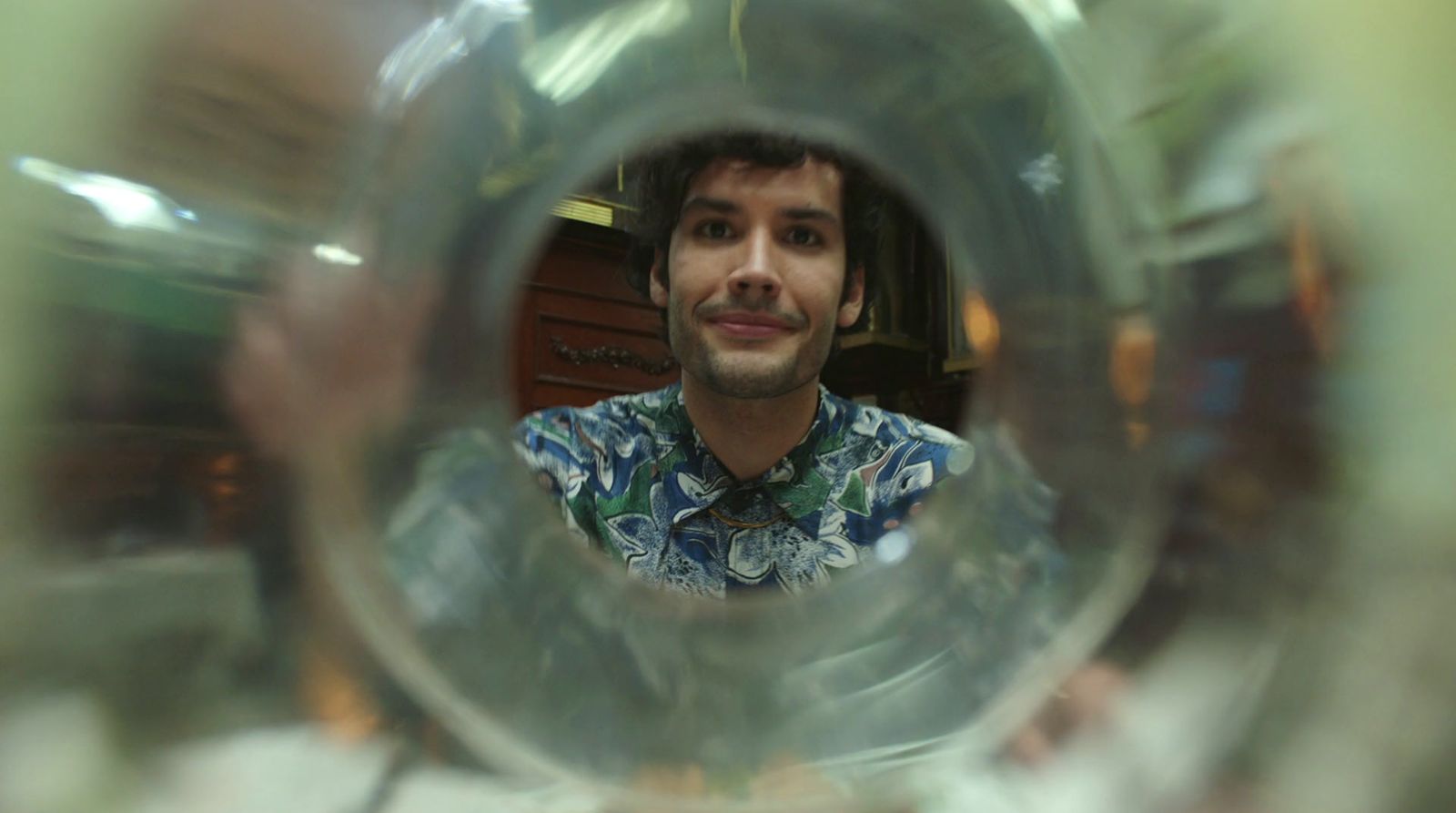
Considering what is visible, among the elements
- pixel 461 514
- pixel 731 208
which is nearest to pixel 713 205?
pixel 731 208

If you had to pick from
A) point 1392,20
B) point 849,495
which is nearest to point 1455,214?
point 1392,20

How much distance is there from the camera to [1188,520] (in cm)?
27

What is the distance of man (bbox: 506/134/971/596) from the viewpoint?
69 cm

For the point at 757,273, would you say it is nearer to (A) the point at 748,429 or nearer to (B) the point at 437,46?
(A) the point at 748,429

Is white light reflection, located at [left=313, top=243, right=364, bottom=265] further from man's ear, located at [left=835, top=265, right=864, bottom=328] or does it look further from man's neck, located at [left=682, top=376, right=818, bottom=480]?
man's ear, located at [left=835, top=265, right=864, bottom=328]

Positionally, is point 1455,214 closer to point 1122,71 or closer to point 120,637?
point 1122,71

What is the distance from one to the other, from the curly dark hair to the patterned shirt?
0.15 metres

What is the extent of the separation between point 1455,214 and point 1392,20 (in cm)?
5

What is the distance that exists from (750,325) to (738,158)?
115 millimetres

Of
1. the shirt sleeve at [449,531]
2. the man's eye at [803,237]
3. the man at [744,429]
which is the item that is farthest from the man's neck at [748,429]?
the shirt sleeve at [449,531]

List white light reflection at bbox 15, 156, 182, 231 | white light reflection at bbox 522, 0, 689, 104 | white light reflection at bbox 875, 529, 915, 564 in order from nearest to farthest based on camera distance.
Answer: white light reflection at bbox 15, 156, 182, 231, white light reflection at bbox 522, 0, 689, 104, white light reflection at bbox 875, 529, 915, 564

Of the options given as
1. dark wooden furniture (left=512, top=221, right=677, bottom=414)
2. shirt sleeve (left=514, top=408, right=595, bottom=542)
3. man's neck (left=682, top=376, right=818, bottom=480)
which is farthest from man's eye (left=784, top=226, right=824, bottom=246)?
dark wooden furniture (left=512, top=221, right=677, bottom=414)

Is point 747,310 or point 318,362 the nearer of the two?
point 318,362

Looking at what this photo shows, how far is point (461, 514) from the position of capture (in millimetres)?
386
